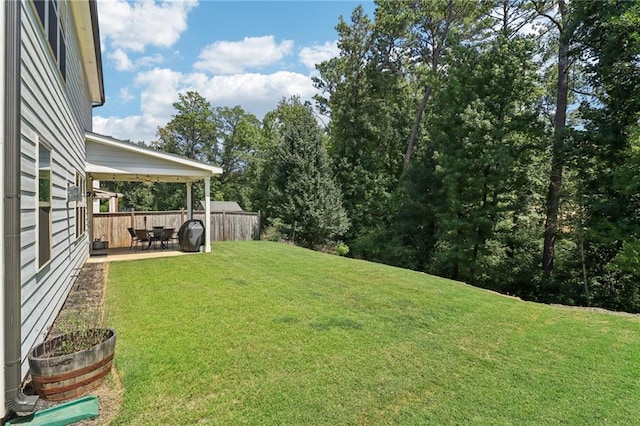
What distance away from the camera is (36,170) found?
360cm

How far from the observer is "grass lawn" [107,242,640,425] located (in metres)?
2.96

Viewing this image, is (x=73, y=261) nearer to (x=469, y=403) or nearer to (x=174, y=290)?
(x=174, y=290)

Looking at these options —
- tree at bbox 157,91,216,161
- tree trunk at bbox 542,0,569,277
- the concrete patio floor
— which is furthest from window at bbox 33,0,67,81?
tree at bbox 157,91,216,161

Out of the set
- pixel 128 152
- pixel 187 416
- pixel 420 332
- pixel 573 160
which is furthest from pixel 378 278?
pixel 573 160

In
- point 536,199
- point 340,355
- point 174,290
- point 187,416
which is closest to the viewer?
point 187,416

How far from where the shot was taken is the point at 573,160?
11883 millimetres

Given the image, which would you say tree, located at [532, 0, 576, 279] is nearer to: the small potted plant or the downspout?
the small potted plant

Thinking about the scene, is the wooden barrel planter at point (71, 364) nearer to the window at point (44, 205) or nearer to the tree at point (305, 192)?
the window at point (44, 205)

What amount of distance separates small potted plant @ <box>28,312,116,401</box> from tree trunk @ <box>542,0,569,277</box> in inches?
534

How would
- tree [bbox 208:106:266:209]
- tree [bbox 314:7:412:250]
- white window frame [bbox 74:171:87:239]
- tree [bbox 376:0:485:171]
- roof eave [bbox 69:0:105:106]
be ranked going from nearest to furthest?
roof eave [bbox 69:0:105:106], white window frame [bbox 74:171:87:239], tree [bbox 376:0:485:171], tree [bbox 314:7:412:250], tree [bbox 208:106:266:209]

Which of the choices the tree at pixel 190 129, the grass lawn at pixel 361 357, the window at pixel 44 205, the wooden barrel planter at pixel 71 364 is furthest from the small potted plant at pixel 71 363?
the tree at pixel 190 129

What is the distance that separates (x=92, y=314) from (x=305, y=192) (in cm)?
1342

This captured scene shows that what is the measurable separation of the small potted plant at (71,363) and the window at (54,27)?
3.32m

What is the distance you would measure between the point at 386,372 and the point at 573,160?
11820mm
